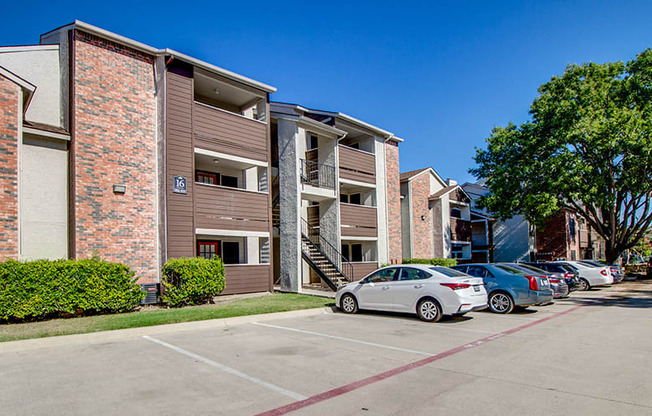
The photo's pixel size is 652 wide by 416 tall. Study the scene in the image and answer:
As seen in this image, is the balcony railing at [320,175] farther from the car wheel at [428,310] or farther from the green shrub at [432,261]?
the car wheel at [428,310]

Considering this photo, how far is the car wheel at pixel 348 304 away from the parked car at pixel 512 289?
420 cm

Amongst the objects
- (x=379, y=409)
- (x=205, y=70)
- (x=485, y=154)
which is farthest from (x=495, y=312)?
(x=485, y=154)

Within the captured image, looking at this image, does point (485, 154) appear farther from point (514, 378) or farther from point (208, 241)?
point (514, 378)

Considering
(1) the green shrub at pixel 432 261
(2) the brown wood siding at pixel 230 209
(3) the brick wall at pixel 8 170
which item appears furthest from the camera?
(1) the green shrub at pixel 432 261

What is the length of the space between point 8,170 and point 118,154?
339 centimetres

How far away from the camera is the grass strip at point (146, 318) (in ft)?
29.5

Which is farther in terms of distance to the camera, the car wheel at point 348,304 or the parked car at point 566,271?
the parked car at point 566,271

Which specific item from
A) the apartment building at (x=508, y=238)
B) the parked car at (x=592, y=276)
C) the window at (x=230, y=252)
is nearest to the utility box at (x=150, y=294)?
the window at (x=230, y=252)

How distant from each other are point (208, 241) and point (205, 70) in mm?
6862

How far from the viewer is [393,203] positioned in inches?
985

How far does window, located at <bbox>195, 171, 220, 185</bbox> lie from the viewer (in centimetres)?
1802

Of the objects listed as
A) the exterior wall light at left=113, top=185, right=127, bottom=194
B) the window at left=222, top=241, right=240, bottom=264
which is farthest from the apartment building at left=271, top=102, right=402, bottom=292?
the exterior wall light at left=113, top=185, right=127, bottom=194

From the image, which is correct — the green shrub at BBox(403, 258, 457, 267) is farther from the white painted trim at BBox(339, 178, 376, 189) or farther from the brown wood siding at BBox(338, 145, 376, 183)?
the brown wood siding at BBox(338, 145, 376, 183)

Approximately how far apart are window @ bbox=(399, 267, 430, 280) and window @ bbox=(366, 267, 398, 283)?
25 centimetres
